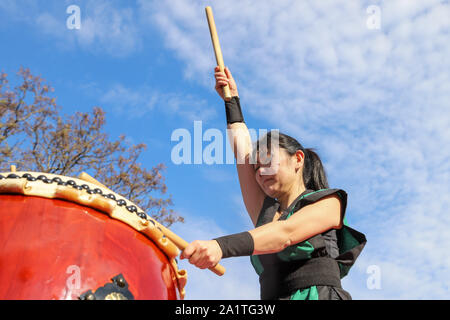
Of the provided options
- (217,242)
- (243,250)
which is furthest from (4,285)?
(243,250)

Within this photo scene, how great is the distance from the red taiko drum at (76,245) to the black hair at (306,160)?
80 cm

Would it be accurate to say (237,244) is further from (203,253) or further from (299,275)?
(299,275)

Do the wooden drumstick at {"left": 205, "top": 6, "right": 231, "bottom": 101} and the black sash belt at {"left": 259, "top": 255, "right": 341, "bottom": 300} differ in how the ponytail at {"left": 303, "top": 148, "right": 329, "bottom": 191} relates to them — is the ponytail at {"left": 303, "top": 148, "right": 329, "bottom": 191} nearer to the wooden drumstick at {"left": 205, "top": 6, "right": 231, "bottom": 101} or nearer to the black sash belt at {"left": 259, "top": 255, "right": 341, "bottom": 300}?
the black sash belt at {"left": 259, "top": 255, "right": 341, "bottom": 300}

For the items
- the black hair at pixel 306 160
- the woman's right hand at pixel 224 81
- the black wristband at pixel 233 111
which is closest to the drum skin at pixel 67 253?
the black hair at pixel 306 160

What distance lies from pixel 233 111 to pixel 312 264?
1063 mm

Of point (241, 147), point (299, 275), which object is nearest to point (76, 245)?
point (299, 275)

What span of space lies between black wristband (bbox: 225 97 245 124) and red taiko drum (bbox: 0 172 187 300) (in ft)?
3.45

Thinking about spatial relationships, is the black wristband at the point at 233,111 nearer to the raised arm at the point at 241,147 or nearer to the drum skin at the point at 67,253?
the raised arm at the point at 241,147

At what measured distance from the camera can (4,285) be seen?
1313mm

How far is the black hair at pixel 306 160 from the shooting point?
2.22m

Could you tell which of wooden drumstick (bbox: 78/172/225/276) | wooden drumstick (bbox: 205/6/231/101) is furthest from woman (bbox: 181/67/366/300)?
wooden drumstick (bbox: 205/6/231/101)

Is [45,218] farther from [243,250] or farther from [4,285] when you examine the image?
[243,250]

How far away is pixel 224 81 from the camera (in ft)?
8.49
